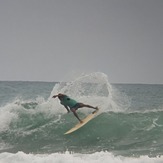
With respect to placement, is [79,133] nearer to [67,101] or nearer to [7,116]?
[67,101]

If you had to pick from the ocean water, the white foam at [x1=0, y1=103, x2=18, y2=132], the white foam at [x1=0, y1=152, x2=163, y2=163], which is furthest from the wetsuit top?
the white foam at [x1=0, y1=152, x2=163, y2=163]

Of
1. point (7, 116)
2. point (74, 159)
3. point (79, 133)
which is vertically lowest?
point (74, 159)

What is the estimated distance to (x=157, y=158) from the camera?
9.34 m

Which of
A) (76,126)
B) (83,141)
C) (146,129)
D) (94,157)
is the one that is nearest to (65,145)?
(83,141)

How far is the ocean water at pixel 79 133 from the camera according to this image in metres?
9.72

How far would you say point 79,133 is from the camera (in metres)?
13.2

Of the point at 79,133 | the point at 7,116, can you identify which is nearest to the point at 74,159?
the point at 79,133

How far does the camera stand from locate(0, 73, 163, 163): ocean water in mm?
9721

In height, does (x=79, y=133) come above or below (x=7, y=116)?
below

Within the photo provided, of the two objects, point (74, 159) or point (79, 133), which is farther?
point (79, 133)

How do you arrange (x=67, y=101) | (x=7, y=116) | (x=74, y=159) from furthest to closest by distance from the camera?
(x=7, y=116), (x=67, y=101), (x=74, y=159)

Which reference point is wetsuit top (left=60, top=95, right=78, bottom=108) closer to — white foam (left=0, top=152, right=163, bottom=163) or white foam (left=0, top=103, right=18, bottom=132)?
white foam (left=0, top=103, right=18, bottom=132)

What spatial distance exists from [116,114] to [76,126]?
→ 2969mm

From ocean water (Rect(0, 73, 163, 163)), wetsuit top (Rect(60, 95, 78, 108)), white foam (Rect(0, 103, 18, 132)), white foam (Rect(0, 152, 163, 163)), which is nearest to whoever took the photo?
white foam (Rect(0, 152, 163, 163))
